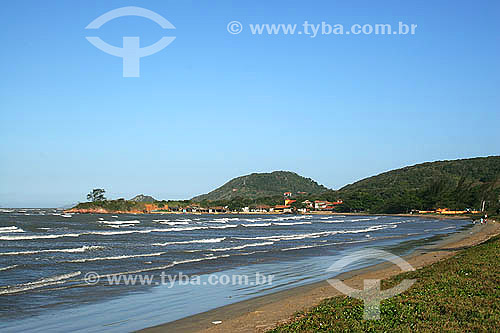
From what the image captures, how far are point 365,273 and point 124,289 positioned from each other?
412 inches

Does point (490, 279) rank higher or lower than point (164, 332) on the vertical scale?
higher

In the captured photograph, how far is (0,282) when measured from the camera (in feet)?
62.7

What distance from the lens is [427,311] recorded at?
9867 millimetres

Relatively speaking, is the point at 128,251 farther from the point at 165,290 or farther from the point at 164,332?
the point at 164,332

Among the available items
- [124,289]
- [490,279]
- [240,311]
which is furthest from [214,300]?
[490,279]

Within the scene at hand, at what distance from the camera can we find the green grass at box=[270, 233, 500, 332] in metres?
8.86
